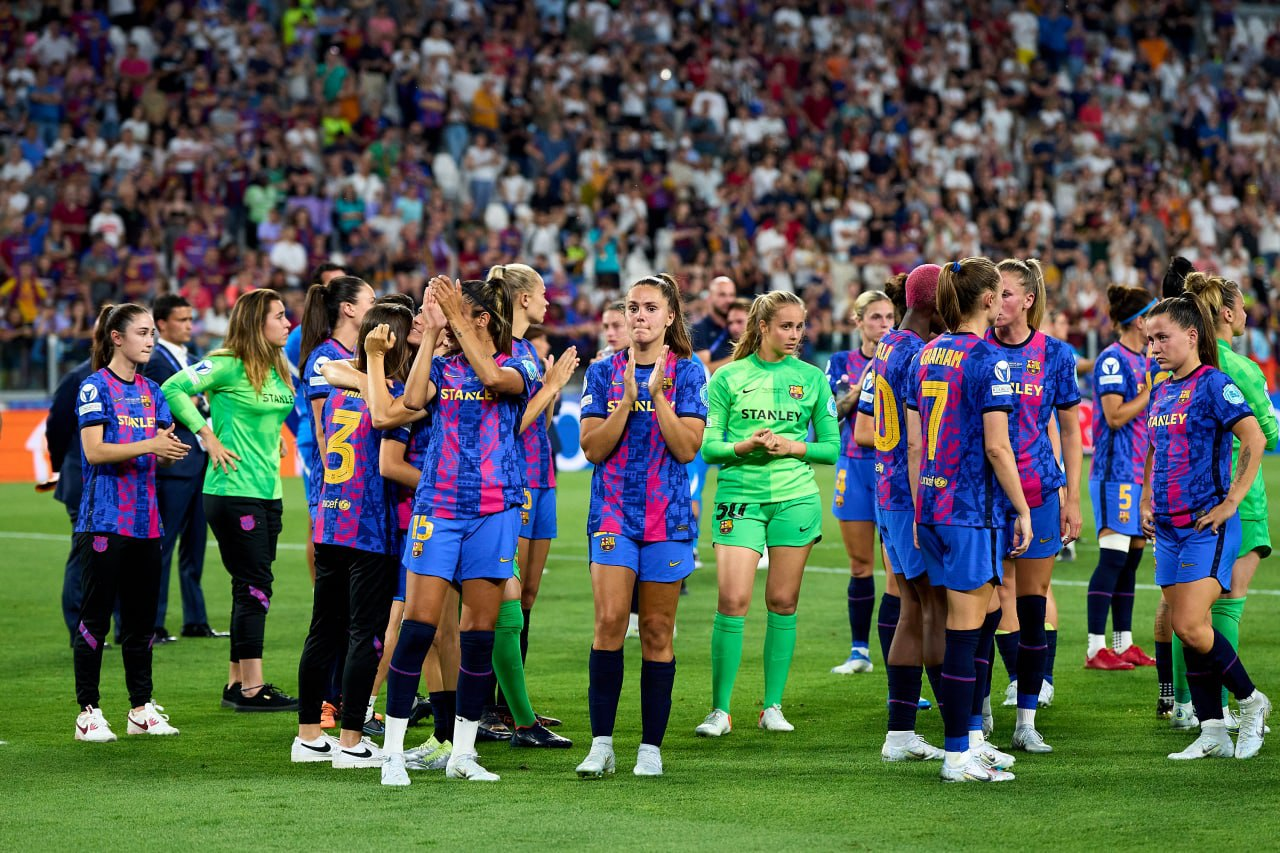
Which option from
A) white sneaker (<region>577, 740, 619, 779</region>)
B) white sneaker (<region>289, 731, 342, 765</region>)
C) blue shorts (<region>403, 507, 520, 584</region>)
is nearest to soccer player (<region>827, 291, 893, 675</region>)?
white sneaker (<region>577, 740, 619, 779</region>)

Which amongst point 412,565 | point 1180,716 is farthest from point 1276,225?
point 412,565

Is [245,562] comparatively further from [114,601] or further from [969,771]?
[969,771]

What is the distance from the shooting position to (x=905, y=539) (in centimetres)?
677

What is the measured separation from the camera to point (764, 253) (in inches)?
1018

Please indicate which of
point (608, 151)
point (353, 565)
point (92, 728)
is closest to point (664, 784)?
point (353, 565)

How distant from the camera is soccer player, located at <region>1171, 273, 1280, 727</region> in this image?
274 inches

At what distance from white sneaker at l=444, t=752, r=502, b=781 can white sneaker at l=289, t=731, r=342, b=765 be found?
0.67m

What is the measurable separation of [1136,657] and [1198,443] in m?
2.85

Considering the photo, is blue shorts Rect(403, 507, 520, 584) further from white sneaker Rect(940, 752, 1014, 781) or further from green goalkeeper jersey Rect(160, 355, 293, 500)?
green goalkeeper jersey Rect(160, 355, 293, 500)

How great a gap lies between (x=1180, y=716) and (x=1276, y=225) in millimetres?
24358

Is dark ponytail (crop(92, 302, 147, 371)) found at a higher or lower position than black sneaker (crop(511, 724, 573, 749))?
higher

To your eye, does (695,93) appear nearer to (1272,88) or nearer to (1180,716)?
(1272,88)

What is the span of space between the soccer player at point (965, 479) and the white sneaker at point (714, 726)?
54.3 inches

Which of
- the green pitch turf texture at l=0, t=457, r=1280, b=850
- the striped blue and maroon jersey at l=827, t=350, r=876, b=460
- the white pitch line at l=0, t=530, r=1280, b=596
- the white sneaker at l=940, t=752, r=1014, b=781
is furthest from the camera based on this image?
the white pitch line at l=0, t=530, r=1280, b=596
